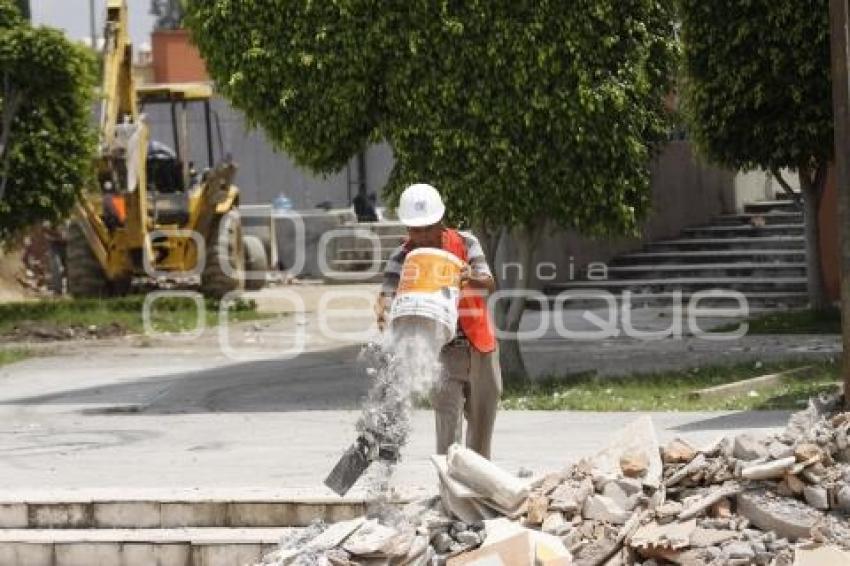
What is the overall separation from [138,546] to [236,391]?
8.68m

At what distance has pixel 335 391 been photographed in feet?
60.2

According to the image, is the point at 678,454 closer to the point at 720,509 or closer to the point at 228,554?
the point at 720,509

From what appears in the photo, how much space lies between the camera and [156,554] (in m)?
9.97

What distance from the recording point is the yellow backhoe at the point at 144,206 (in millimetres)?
27938

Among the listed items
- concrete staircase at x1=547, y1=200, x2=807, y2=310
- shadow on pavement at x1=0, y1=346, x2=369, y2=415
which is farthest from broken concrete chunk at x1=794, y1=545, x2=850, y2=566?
concrete staircase at x1=547, y1=200, x2=807, y2=310

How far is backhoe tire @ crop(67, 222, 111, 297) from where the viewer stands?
1184 inches

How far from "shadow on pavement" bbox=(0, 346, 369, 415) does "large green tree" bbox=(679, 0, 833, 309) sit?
4.62m

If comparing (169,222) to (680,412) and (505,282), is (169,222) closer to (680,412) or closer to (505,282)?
(505,282)

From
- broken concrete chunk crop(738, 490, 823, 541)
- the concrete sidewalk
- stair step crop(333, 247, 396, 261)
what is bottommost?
the concrete sidewalk

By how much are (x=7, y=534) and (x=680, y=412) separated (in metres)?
6.44

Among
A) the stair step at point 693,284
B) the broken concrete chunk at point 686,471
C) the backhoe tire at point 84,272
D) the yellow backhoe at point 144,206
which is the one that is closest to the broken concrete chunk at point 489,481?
the broken concrete chunk at point 686,471

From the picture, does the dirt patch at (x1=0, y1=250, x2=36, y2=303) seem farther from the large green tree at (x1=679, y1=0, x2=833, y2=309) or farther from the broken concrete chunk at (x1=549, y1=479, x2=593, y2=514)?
the broken concrete chunk at (x1=549, y1=479, x2=593, y2=514)

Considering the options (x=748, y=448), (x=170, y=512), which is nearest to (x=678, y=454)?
(x=748, y=448)

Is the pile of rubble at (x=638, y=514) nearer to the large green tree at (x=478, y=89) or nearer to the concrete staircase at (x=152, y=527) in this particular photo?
the concrete staircase at (x=152, y=527)
